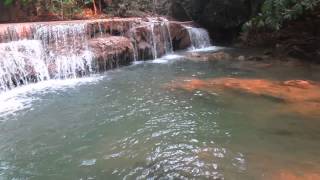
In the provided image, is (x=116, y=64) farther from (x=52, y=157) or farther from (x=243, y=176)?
(x=243, y=176)

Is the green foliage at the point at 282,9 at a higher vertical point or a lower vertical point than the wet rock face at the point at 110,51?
higher

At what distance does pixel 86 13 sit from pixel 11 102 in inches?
351

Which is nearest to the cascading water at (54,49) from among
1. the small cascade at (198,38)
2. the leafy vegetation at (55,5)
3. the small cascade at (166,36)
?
the small cascade at (166,36)

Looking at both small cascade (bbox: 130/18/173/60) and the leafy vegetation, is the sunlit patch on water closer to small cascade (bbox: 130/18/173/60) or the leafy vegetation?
small cascade (bbox: 130/18/173/60)

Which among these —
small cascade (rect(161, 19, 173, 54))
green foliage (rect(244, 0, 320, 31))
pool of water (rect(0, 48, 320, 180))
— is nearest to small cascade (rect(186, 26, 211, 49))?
small cascade (rect(161, 19, 173, 54))

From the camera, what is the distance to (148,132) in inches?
219

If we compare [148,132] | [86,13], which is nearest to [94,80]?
[148,132]

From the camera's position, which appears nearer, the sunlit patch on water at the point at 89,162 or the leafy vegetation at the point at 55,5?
the sunlit patch on water at the point at 89,162

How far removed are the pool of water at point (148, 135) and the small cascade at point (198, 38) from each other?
5929 millimetres

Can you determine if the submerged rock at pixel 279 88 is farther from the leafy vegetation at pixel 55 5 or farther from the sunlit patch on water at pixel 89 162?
the leafy vegetation at pixel 55 5

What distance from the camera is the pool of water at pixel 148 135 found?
439cm

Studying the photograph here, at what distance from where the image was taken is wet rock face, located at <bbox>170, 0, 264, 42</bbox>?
45.9ft

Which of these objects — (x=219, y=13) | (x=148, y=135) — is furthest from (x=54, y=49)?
(x=219, y=13)

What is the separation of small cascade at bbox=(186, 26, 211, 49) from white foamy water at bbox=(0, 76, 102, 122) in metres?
5.53
